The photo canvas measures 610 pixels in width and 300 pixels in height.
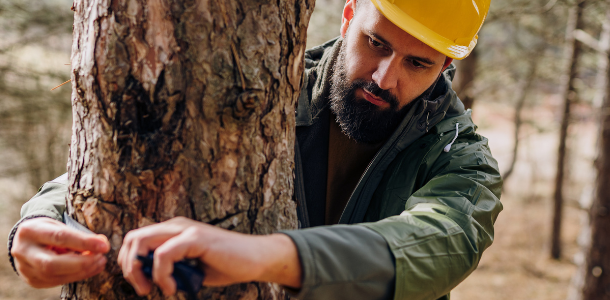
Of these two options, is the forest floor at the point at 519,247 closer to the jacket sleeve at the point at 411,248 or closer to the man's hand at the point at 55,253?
the jacket sleeve at the point at 411,248

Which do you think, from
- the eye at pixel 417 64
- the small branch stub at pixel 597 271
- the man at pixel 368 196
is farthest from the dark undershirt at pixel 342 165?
the small branch stub at pixel 597 271

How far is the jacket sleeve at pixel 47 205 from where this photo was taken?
118 cm

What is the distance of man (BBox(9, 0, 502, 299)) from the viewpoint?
909mm

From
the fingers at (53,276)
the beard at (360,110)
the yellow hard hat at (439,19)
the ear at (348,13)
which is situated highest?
the ear at (348,13)

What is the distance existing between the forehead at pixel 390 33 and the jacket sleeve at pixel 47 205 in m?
1.38

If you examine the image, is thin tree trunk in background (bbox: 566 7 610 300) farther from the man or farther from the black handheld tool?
the black handheld tool

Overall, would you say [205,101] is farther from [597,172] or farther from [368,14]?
[597,172]

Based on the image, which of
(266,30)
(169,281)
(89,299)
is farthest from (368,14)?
(89,299)

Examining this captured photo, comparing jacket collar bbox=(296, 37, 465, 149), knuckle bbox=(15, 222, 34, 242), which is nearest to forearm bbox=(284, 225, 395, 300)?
knuckle bbox=(15, 222, 34, 242)

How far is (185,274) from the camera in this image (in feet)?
2.84

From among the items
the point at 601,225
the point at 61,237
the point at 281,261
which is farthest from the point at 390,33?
the point at 601,225

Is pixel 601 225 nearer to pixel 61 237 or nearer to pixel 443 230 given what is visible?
pixel 443 230

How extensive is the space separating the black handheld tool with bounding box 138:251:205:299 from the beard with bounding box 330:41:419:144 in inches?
49.1

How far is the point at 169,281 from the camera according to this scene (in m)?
0.86
